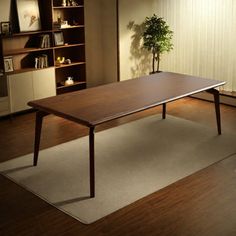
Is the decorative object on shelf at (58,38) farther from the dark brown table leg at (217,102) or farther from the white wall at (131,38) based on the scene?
the dark brown table leg at (217,102)

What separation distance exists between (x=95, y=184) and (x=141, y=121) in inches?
70.6

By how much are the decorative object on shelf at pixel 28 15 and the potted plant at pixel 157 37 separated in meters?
1.63

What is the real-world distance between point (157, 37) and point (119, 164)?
2821mm

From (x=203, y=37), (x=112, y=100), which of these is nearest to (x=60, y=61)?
(x=203, y=37)

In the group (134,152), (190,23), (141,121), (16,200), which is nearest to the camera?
(16,200)

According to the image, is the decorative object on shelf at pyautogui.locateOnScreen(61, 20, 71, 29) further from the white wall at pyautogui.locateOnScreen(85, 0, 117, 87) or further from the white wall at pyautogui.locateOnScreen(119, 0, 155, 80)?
the white wall at pyautogui.locateOnScreen(119, 0, 155, 80)

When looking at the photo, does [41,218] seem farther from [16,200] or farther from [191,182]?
[191,182]

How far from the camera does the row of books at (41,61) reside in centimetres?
600

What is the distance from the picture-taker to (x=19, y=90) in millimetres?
5711

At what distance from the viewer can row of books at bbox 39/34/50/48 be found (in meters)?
5.98

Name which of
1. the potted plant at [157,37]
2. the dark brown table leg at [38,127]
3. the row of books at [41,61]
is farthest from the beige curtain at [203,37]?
the dark brown table leg at [38,127]

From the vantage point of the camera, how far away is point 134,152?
4551 millimetres

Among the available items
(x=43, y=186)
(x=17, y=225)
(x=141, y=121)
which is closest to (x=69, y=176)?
(x=43, y=186)

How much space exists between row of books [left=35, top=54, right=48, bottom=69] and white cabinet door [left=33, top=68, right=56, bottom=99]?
0.39 feet
